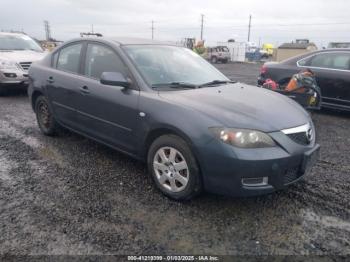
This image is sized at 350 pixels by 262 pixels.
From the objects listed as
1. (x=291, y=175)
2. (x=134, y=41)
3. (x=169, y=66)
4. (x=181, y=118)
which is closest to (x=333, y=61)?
(x=169, y=66)

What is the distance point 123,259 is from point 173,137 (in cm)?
123

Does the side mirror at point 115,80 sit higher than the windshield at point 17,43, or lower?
lower

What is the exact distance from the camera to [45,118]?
A: 541 cm

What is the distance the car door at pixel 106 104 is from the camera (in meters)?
3.70

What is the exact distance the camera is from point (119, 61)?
3.90m

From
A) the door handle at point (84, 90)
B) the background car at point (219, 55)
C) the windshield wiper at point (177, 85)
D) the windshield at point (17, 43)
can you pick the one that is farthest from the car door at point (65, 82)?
the background car at point (219, 55)

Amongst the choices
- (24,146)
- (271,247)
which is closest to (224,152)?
(271,247)

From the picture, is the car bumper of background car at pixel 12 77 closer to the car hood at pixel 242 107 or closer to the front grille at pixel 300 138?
the car hood at pixel 242 107

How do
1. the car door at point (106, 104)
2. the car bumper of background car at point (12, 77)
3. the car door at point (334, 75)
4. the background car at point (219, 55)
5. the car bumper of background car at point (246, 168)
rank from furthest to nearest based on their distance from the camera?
the background car at point (219, 55), the car bumper of background car at point (12, 77), the car door at point (334, 75), the car door at point (106, 104), the car bumper of background car at point (246, 168)

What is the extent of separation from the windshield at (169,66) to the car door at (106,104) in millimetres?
210

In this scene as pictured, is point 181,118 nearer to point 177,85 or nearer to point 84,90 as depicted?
point 177,85

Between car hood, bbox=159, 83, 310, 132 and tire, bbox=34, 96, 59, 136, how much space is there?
2.48 m

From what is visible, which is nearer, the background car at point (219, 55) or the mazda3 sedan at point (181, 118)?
the mazda3 sedan at point (181, 118)

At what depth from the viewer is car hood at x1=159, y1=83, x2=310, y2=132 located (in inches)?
120
